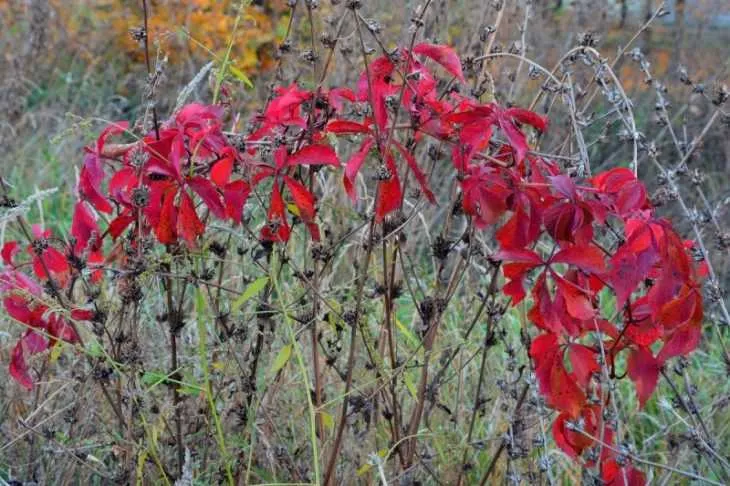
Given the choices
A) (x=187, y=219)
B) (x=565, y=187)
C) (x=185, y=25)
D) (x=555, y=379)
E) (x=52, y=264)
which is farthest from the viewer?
(x=185, y=25)

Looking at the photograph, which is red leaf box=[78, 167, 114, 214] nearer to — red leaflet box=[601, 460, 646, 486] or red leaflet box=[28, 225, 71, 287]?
red leaflet box=[28, 225, 71, 287]

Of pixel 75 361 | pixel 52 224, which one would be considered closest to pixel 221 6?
pixel 52 224

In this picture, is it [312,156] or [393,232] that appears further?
[393,232]

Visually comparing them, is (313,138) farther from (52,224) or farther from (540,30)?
(540,30)

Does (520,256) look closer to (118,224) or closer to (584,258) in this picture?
(584,258)

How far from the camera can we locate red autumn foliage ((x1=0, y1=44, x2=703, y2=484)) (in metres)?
1.67

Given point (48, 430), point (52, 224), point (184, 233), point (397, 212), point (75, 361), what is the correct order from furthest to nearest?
1. point (52, 224)
2. point (75, 361)
3. point (48, 430)
4. point (397, 212)
5. point (184, 233)

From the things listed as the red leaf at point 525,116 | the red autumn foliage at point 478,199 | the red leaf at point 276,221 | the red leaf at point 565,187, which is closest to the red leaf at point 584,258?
the red autumn foliage at point 478,199

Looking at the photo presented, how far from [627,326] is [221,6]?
5.53 metres

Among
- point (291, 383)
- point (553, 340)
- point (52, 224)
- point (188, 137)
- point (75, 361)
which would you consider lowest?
point (52, 224)

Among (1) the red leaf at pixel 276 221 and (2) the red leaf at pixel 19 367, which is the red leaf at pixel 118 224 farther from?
Result: (2) the red leaf at pixel 19 367

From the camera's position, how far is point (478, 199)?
1.77 metres

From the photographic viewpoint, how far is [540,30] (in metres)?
6.09

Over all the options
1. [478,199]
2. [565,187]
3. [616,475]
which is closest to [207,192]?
[478,199]
